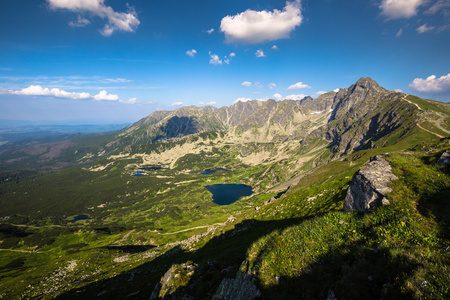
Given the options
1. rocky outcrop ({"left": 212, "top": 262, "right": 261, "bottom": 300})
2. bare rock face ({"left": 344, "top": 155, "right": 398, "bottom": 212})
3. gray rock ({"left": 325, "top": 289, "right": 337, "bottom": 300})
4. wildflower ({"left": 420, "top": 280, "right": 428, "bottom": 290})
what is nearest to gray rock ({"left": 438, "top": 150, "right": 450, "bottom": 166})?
bare rock face ({"left": 344, "top": 155, "right": 398, "bottom": 212})

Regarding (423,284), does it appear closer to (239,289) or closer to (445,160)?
(239,289)

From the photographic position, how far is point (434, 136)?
478ft

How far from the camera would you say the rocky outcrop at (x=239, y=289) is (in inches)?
406

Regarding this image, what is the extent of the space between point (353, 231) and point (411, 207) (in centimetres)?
401

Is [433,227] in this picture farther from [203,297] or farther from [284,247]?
[203,297]

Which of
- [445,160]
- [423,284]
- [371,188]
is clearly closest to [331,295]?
[423,284]

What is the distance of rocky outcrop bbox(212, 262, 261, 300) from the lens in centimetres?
1032

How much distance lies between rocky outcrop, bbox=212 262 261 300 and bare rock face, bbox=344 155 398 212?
9866mm

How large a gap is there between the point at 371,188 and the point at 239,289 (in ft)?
42.8

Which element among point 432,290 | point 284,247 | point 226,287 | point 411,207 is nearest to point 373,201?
point 411,207

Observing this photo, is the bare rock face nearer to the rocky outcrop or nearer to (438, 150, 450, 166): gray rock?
(438, 150, 450, 166): gray rock

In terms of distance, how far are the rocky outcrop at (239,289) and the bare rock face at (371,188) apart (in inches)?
388

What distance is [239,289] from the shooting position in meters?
11.4

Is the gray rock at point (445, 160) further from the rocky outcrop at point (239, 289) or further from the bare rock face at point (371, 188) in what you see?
the rocky outcrop at point (239, 289)
